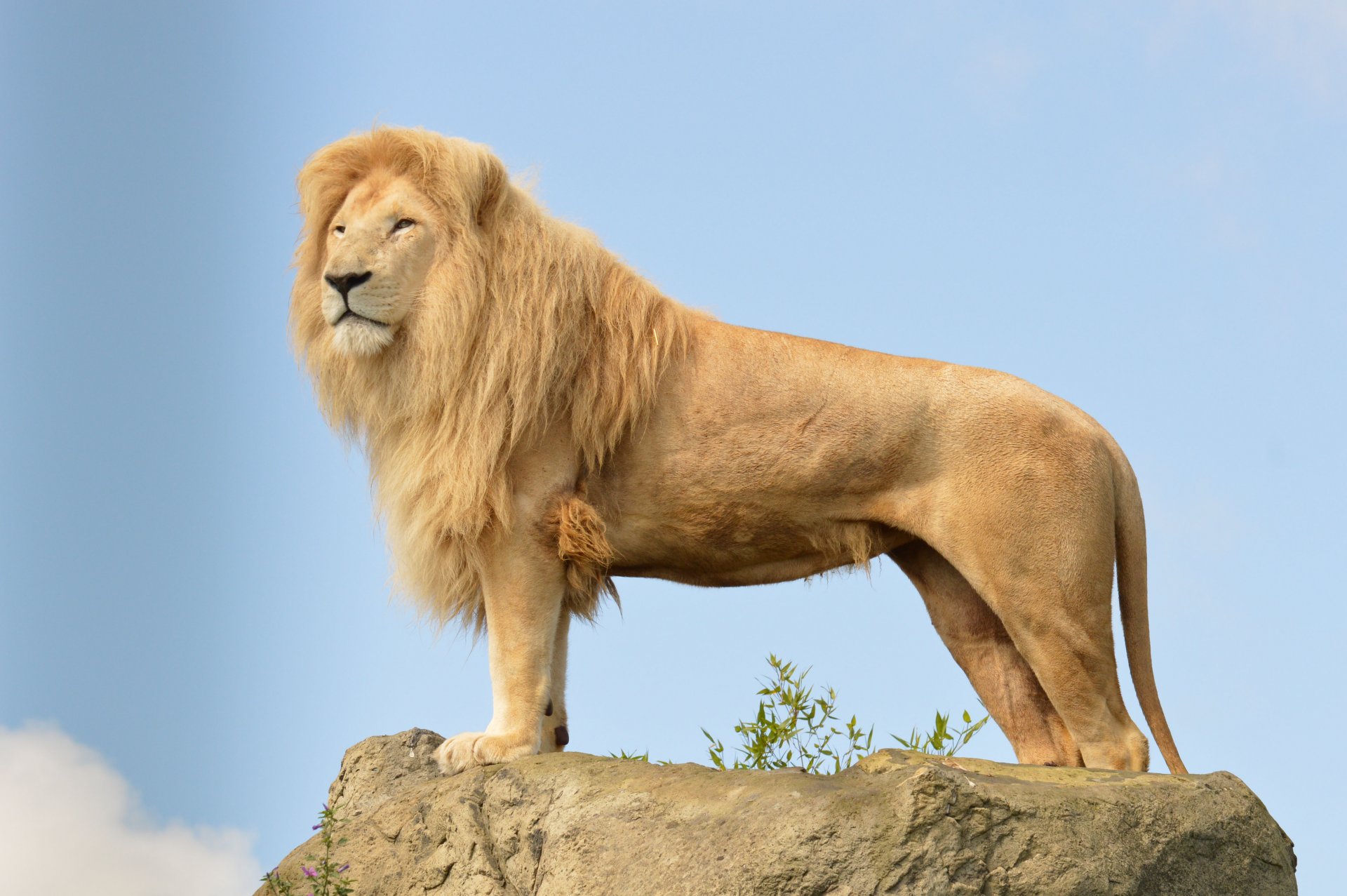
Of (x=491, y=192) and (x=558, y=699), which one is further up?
(x=491, y=192)

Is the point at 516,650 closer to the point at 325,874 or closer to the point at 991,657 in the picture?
the point at 325,874

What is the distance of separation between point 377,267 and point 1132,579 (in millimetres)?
3106

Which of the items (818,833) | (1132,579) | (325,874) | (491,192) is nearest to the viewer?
(818,833)

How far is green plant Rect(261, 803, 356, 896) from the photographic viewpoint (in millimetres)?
4914

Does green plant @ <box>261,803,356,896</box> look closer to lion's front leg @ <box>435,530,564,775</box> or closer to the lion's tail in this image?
lion's front leg @ <box>435,530,564,775</box>

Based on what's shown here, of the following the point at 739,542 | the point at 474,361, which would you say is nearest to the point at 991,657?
the point at 739,542

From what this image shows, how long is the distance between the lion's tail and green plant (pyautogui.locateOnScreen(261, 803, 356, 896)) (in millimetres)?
3035

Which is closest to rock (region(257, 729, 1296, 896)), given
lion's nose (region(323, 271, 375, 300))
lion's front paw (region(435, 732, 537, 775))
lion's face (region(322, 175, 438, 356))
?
lion's front paw (region(435, 732, 537, 775))

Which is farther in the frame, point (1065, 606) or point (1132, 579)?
point (1132, 579)

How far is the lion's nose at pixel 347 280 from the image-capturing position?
5402 millimetres

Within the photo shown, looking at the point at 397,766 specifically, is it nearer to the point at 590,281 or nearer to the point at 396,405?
the point at 396,405

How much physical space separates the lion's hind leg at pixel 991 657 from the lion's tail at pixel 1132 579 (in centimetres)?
38

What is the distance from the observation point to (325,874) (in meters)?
4.90

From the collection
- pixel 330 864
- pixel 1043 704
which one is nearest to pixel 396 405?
pixel 330 864
